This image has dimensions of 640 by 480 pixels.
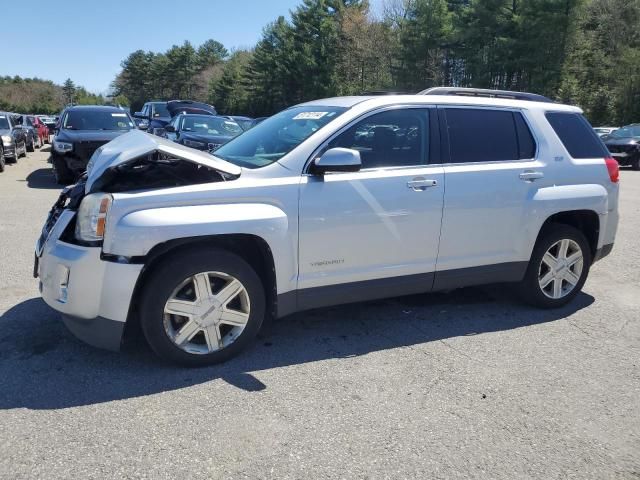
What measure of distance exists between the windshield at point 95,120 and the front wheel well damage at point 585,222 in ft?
36.5

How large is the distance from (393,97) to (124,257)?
239cm

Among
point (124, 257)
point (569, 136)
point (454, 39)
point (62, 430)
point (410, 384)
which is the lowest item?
point (62, 430)

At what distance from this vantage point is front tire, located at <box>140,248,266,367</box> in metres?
3.49

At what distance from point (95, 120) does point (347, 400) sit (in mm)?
12030

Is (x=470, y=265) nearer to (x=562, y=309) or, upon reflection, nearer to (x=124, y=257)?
(x=562, y=309)

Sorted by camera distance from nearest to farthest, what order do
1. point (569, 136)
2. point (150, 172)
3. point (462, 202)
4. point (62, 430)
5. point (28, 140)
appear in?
point (62, 430), point (150, 172), point (462, 202), point (569, 136), point (28, 140)

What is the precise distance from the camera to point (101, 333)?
136 inches

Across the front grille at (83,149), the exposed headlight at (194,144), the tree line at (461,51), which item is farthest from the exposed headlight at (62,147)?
the tree line at (461,51)

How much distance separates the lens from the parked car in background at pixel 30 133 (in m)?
24.1

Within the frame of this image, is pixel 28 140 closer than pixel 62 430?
No

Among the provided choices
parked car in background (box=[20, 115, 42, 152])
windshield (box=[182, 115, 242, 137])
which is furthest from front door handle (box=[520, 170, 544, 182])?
parked car in background (box=[20, 115, 42, 152])

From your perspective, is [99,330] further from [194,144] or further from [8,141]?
[8,141]

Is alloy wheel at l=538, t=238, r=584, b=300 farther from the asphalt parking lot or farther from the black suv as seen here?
the black suv

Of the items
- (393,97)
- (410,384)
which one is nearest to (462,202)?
(393,97)
